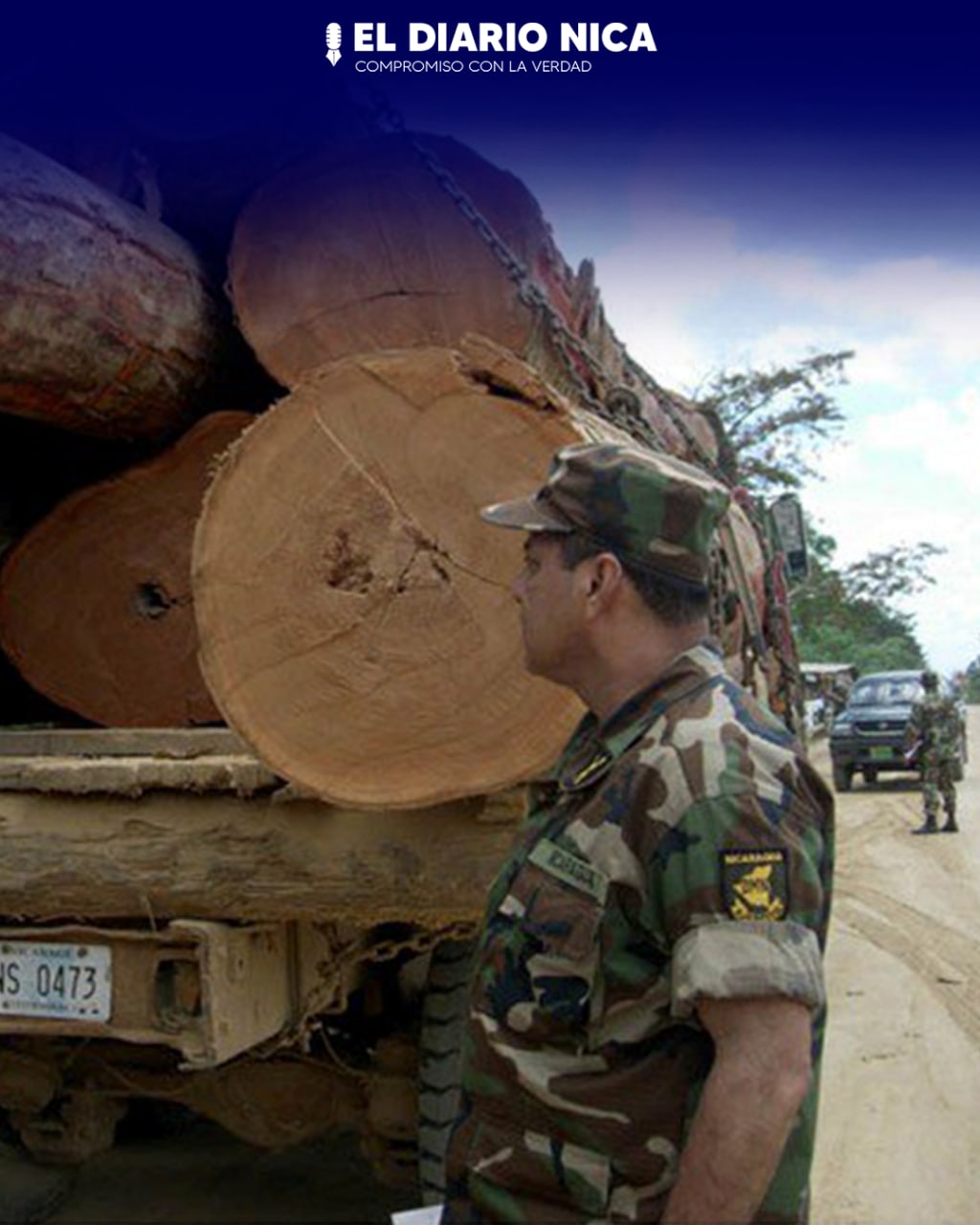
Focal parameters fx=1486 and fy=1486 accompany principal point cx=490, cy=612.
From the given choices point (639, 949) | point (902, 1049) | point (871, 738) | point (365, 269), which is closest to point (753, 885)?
point (639, 949)

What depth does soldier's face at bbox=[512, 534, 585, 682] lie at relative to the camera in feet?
5.53

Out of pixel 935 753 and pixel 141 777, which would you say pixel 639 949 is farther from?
pixel 935 753

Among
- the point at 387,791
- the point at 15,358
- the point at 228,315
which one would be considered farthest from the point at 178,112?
the point at 387,791

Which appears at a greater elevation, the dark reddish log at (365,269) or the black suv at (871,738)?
the dark reddish log at (365,269)

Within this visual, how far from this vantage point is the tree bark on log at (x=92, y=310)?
2.76 meters

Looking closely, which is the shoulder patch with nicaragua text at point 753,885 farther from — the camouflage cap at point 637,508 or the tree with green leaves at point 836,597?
the tree with green leaves at point 836,597

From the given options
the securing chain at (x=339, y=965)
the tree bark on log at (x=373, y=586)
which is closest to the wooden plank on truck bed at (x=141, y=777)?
the tree bark on log at (x=373, y=586)

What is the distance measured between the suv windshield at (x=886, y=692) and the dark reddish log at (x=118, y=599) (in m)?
15.8

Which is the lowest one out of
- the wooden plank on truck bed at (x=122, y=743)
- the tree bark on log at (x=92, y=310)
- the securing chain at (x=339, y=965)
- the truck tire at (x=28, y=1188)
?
the truck tire at (x=28, y=1188)

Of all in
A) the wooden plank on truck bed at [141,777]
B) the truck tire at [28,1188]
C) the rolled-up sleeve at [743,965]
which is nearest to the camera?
the rolled-up sleeve at [743,965]

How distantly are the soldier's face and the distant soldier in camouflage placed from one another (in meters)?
11.9

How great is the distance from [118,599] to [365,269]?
108 cm

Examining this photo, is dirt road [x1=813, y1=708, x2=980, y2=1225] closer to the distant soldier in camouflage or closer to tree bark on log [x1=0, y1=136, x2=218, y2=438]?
the distant soldier in camouflage

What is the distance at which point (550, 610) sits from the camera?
1701mm
